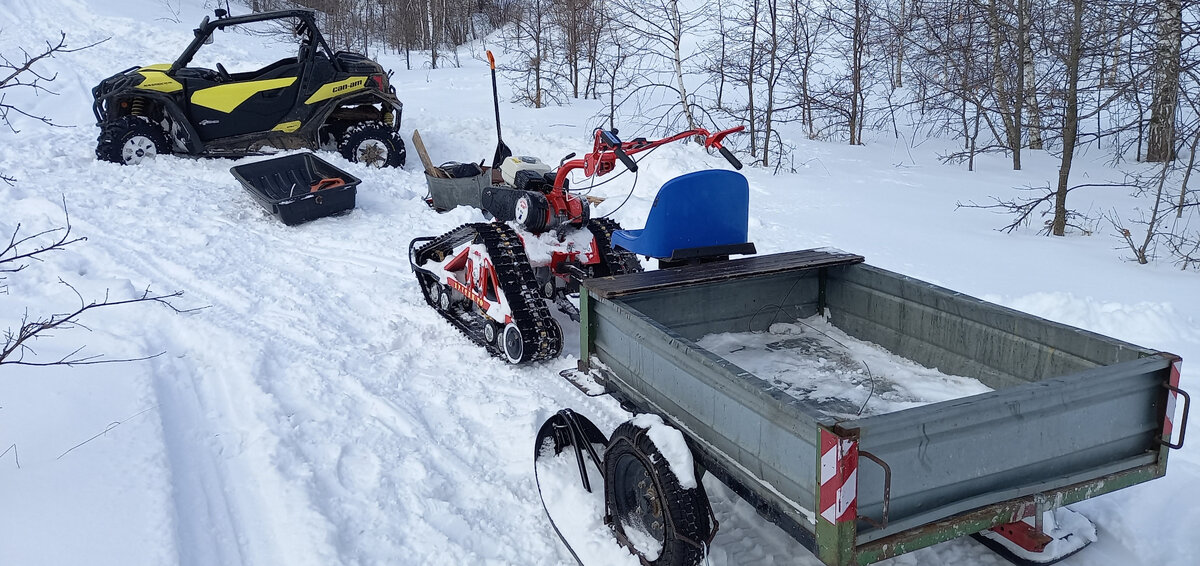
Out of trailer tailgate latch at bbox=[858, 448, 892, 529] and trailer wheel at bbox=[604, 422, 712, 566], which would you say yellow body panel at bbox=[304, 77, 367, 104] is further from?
trailer tailgate latch at bbox=[858, 448, 892, 529]

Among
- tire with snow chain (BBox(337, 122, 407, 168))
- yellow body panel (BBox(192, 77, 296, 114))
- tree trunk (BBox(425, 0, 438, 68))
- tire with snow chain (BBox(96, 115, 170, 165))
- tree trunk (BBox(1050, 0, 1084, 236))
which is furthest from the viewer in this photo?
tree trunk (BBox(425, 0, 438, 68))

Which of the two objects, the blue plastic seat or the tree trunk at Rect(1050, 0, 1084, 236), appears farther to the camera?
the tree trunk at Rect(1050, 0, 1084, 236)

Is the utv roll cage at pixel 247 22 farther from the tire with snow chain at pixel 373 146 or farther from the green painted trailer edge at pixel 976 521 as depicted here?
the green painted trailer edge at pixel 976 521

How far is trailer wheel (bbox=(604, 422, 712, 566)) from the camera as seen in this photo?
2.90 m

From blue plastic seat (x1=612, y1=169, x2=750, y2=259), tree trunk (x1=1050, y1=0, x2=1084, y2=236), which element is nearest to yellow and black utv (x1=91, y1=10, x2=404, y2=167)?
blue plastic seat (x1=612, y1=169, x2=750, y2=259)

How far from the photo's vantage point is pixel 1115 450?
2799mm

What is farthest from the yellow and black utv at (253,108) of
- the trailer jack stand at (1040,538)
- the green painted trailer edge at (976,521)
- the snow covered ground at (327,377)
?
the green painted trailer edge at (976,521)

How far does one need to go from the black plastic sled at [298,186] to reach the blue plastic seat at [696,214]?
4.78m

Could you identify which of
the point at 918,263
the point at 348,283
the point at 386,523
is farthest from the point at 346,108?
the point at 386,523

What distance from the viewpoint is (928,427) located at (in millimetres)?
2381

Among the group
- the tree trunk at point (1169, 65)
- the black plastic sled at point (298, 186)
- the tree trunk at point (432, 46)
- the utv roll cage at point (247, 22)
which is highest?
the tree trunk at point (432, 46)

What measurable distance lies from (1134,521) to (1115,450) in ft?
2.69

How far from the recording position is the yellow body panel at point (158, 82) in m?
9.68

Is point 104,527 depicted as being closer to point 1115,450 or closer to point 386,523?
point 386,523
